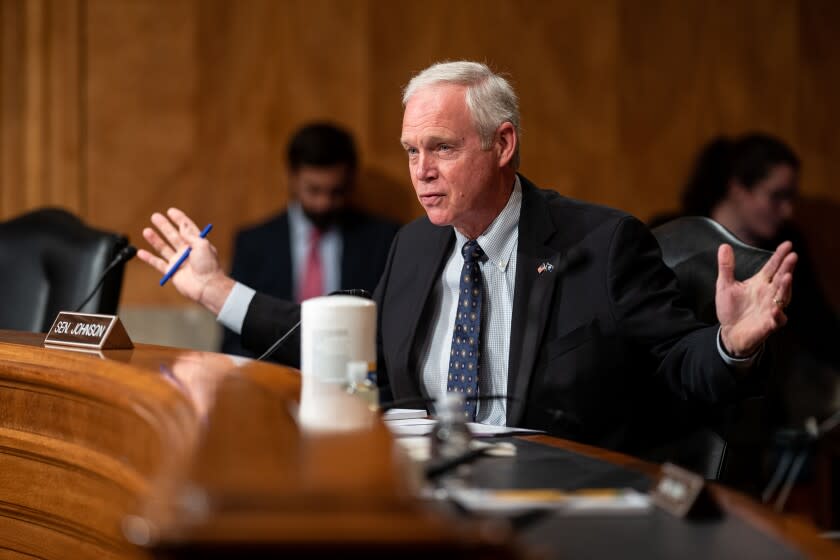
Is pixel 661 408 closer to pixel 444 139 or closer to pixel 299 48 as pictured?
pixel 444 139

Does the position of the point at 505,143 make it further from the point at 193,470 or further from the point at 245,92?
the point at 245,92

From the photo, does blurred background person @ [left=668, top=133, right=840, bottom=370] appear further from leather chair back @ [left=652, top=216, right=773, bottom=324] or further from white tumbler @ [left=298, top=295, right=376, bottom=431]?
white tumbler @ [left=298, top=295, right=376, bottom=431]

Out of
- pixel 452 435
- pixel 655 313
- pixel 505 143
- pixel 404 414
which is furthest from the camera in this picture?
pixel 505 143

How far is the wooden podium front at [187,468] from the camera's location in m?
0.79

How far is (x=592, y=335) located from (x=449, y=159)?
0.50 m

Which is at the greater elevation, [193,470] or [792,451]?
[193,470]

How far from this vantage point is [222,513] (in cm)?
80

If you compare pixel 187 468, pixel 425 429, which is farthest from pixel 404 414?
pixel 187 468

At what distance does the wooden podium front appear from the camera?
0.79 meters

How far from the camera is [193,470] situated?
2.87 ft

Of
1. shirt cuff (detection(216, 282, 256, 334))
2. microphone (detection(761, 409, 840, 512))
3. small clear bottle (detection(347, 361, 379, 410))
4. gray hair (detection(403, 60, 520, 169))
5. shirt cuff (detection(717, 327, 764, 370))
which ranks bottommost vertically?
microphone (detection(761, 409, 840, 512))

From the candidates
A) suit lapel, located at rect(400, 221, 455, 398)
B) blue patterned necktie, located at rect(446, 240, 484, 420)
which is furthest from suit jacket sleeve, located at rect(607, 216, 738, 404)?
suit lapel, located at rect(400, 221, 455, 398)

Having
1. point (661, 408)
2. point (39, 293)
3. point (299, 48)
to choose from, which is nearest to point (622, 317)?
point (661, 408)

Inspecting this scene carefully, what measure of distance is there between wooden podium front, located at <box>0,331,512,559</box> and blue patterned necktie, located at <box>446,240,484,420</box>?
21.3 inches
